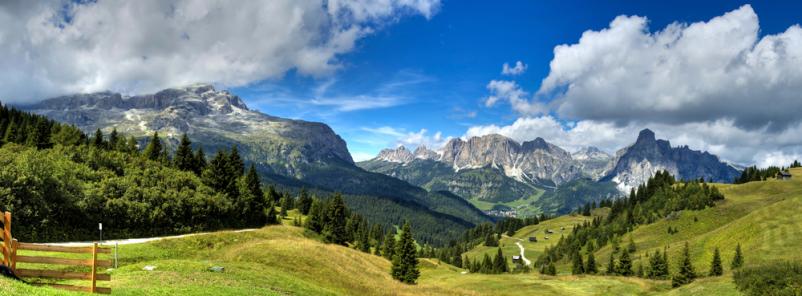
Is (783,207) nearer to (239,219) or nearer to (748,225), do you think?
(748,225)

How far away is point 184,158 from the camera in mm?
122062

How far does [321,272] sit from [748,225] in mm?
136306

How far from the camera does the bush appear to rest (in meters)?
47.6

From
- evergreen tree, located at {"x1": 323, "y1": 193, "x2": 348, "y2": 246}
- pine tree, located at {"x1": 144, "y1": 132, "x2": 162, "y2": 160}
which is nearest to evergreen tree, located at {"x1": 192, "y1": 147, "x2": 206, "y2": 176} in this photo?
pine tree, located at {"x1": 144, "y1": 132, "x2": 162, "y2": 160}

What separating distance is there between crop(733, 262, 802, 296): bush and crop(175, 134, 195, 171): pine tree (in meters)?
120

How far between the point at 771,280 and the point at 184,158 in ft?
406

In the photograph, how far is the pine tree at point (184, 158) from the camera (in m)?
121

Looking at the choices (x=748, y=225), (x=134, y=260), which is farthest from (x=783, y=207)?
(x=134, y=260)

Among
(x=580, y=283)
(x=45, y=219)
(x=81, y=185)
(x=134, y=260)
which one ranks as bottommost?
(x=580, y=283)

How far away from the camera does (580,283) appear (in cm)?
9112

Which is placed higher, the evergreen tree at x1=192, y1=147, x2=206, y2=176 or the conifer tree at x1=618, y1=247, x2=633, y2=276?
the evergreen tree at x1=192, y1=147, x2=206, y2=176

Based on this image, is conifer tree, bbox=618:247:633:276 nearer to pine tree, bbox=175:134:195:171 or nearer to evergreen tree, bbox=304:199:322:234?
evergreen tree, bbox=304:199:322:234

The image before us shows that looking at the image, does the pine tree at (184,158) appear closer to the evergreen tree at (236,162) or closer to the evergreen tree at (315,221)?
the evergreen tree at (236,162)

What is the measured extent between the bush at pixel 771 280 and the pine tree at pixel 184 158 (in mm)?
120199
